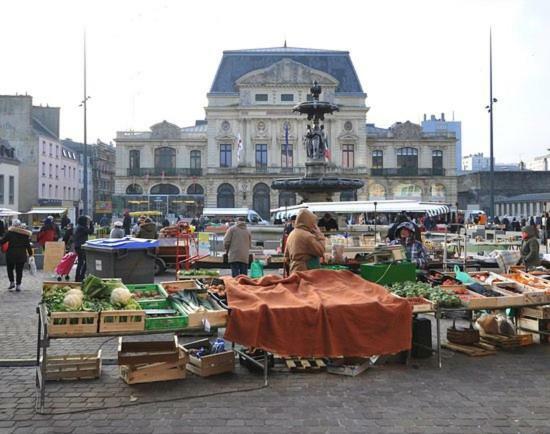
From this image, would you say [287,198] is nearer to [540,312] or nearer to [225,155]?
[225,155]

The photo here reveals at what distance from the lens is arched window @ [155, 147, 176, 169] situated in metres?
66.1

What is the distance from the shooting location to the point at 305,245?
8.25m

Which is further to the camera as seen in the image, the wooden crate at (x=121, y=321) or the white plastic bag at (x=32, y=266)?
the white plastic bag at (x=32, y=266)

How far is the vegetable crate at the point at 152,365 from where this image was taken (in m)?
6.51

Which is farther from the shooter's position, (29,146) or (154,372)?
(29,146)

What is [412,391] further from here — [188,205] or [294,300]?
[188,205]

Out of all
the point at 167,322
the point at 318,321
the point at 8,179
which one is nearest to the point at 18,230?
the point at 167,322

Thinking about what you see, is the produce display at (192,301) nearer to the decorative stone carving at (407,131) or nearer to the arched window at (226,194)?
the arched window at (226,194)

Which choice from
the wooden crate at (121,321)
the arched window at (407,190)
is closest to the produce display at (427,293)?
the wooden crate at (121,321)

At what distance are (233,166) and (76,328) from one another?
59.6m

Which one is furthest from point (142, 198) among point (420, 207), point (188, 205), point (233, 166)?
point (420, 207)

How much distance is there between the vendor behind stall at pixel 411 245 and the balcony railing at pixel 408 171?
55408 mm

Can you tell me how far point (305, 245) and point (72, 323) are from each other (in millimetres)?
3421

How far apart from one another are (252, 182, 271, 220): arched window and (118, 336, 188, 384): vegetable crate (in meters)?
57.7
